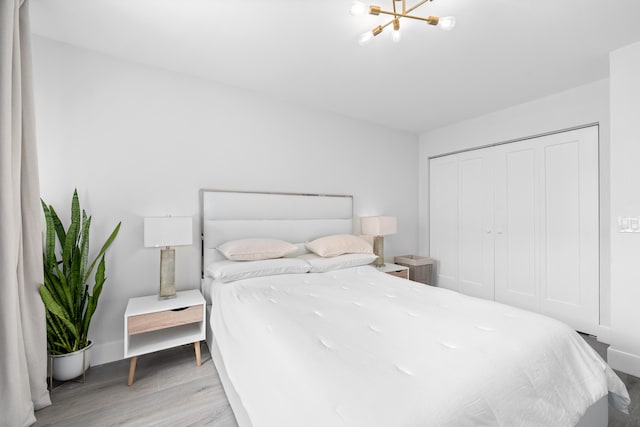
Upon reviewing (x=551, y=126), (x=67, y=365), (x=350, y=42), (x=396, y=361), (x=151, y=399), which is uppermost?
(x=350, y=42)

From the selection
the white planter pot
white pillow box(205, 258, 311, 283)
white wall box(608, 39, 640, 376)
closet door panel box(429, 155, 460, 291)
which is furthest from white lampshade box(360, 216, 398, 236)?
the white planter pot

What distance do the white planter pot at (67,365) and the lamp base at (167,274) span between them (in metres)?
0.61

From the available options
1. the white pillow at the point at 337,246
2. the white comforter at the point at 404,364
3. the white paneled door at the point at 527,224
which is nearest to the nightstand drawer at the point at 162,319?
the white comforter at the point at 404,364

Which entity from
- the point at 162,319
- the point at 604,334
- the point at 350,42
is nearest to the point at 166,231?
the point at 162,319

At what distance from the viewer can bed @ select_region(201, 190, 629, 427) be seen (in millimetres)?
913

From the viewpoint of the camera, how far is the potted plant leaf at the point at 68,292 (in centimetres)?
A: 193

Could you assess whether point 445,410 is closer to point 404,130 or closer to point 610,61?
point 610,61

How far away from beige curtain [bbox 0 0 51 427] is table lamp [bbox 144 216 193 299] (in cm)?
61

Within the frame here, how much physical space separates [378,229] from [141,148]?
101 inches

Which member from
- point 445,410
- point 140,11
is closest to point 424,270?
point 445,410

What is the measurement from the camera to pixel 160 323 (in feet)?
6.82

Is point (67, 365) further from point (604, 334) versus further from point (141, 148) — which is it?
point (604, 334)

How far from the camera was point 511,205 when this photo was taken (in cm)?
345

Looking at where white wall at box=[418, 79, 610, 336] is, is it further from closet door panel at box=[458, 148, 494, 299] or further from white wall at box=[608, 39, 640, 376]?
white wall at box=[608, 39, 640, 376]
